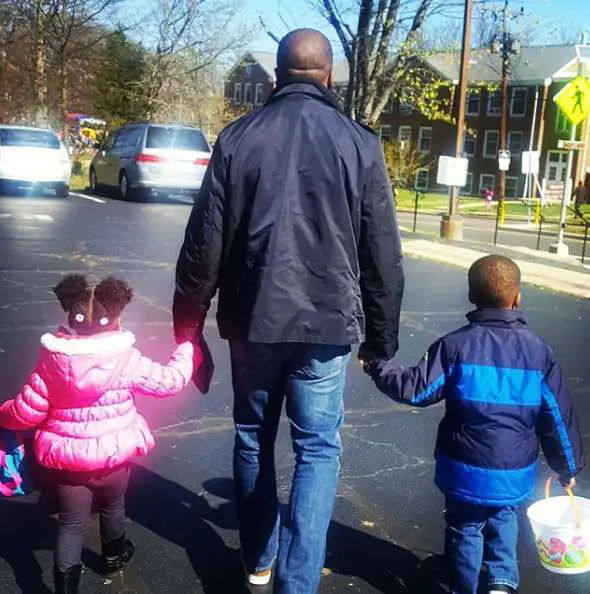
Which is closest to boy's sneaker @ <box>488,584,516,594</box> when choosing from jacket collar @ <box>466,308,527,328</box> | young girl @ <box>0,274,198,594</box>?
jacket collar @ <box>466,308,527,328</box>

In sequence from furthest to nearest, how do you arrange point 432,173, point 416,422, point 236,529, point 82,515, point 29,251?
point 432,173 → point 29,251 → point 416,422 → point 236,529 → point 82,515

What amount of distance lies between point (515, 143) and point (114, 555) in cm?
5476

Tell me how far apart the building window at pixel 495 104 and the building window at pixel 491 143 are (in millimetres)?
1311

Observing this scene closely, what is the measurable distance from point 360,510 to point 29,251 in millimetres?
7247

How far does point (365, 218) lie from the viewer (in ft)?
8.23

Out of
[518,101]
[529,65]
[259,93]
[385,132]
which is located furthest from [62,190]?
[259,93]

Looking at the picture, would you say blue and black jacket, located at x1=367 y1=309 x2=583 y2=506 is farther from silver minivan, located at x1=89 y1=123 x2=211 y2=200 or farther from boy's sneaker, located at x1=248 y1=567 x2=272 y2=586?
silver minivan, located at x1=89 y1=123 x2=211 y2=200

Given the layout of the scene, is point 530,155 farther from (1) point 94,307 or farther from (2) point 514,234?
(1) point 94,307

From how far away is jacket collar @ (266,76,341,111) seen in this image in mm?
2549

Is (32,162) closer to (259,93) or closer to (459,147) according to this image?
(459,147)

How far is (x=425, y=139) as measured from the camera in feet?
195

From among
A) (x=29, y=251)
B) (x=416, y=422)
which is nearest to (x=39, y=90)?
(x=29, y=251)

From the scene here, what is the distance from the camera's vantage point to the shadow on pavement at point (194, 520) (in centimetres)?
292

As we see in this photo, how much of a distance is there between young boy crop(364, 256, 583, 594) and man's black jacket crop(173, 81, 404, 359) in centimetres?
34
